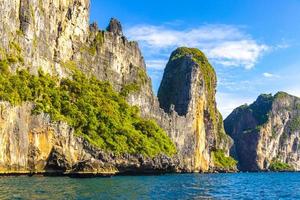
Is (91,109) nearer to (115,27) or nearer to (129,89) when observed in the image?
(129,89)

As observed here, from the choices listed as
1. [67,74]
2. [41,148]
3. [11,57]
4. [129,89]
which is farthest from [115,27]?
[41,148]

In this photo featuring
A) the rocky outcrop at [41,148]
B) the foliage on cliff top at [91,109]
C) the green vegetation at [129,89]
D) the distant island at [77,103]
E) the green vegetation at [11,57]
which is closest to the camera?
the rocky outcrop at [41,148]

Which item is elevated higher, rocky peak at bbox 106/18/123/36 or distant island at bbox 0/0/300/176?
rocky peak at bbox 106/18/123/36

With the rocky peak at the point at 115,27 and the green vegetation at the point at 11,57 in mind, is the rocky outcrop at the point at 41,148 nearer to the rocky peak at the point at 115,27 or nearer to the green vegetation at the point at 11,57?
the green vegetation at the point at 11,57

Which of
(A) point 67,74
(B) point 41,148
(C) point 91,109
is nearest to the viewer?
(B) point 41,148

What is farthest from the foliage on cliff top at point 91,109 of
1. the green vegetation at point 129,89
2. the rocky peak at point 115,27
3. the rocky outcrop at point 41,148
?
the rocky peak at point 115,27

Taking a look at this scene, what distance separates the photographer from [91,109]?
123125 millimetres

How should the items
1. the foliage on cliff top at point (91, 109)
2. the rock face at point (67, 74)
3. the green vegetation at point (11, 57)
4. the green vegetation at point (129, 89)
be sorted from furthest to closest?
the green vegetation at point (129, 89) → the foliage on cliff top at point (91, 109) → the green vegetation at point (11, 57) → the rock face at point (67, 74)

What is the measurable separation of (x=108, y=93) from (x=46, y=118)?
158 ft

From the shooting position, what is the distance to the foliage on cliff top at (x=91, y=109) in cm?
9873

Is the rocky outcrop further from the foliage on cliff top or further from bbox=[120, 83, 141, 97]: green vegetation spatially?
bbox=[120, 83, 141, 97]: green vegetation

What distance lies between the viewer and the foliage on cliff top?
98725 mm

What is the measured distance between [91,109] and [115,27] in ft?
195

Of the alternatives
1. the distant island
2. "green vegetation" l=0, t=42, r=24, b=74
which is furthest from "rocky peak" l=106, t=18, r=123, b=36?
"green vegetation" l=0, t=42, r=24, b=74
